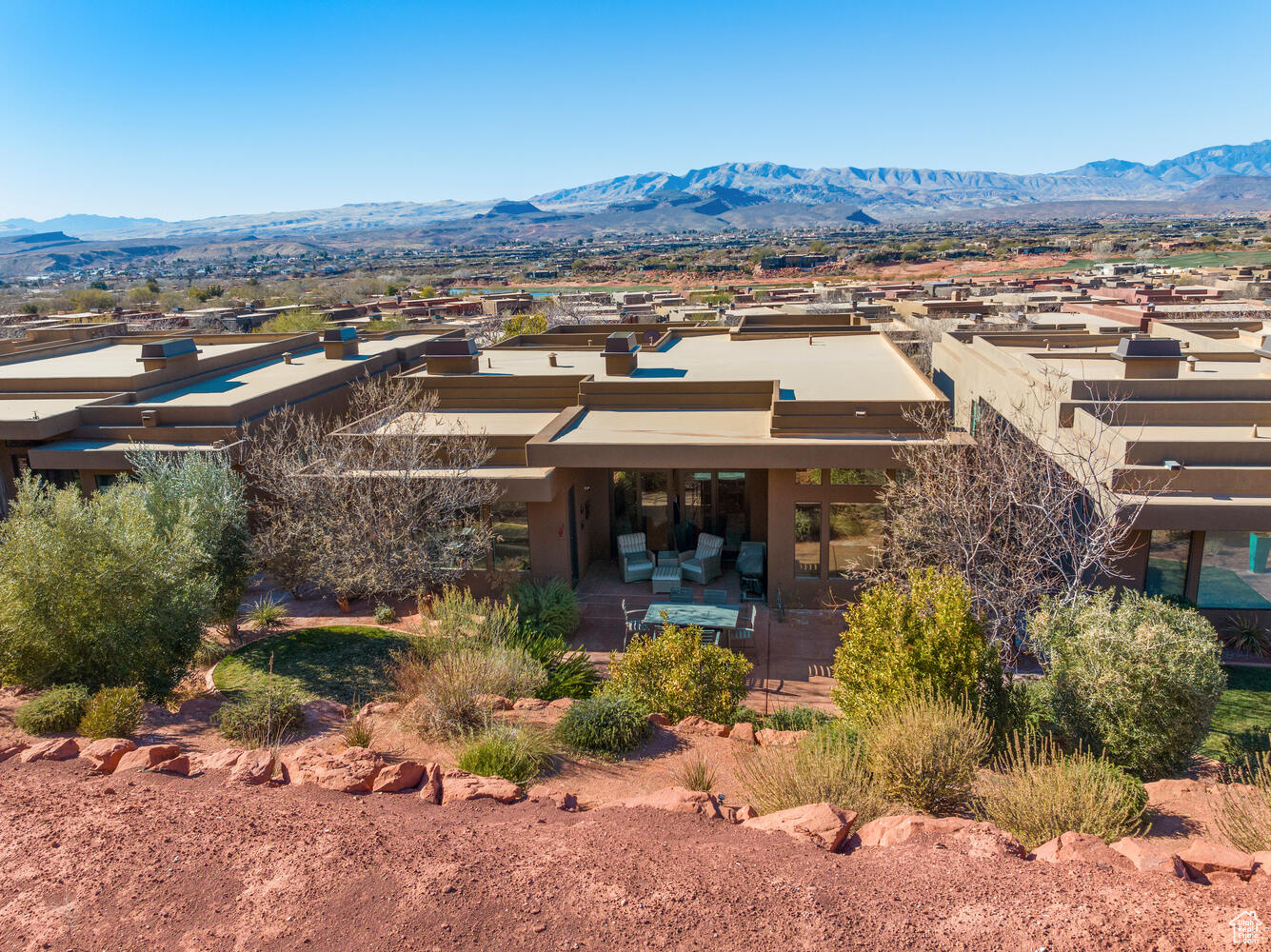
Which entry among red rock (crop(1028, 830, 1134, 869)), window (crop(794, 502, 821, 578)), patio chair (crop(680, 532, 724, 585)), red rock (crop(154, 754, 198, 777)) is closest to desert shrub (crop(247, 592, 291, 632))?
red rock (crop(154, 754, 198, 777))

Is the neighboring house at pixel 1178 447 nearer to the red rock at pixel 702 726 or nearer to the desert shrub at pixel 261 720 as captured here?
the red rock at pixel 702 726

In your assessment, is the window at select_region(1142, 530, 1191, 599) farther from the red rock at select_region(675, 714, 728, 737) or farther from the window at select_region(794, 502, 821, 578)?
the red rock at select_region(675, 714, 728, 737)

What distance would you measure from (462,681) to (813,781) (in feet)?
15.5

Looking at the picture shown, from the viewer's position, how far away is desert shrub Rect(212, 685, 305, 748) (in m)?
10.5

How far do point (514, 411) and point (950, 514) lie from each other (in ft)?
34.7

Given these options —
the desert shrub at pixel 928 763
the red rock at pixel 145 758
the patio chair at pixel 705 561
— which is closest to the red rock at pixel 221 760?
the red rock at pixel 145 758

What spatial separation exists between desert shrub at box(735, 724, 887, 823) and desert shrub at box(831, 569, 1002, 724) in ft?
3.57

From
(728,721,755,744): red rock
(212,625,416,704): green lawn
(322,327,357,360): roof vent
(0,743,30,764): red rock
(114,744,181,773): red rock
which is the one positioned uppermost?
(322,327,357,360): roof vent

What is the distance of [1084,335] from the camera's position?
83.0 ft

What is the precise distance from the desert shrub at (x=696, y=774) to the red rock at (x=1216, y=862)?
13.5 ft

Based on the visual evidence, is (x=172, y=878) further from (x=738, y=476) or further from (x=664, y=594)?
(x=738, y=476)

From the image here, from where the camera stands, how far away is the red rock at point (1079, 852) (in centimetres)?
668

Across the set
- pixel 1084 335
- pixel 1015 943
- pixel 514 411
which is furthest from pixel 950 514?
pixel 1084 335

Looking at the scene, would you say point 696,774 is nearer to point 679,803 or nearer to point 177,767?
point 679,803
